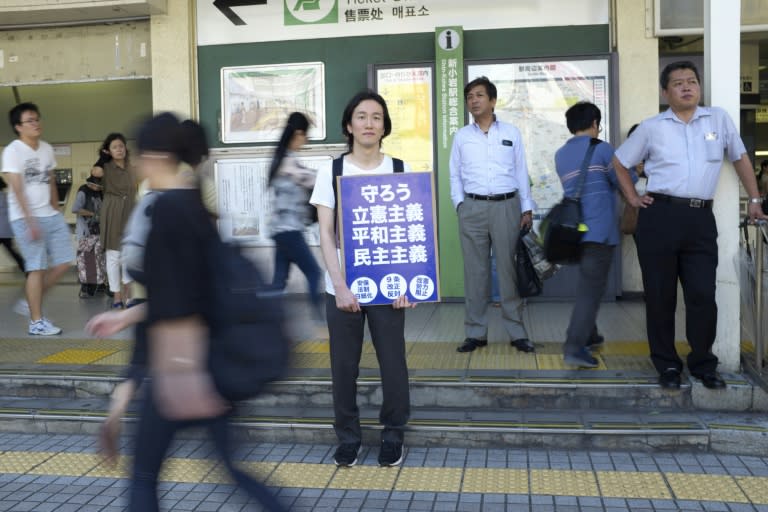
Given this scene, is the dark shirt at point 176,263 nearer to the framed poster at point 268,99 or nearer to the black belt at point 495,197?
the black belt at point 495,197

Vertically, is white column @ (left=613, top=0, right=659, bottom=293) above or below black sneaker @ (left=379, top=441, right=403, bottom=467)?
above

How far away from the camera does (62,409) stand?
535 centimetres

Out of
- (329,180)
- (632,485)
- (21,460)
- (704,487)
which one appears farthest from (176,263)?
(704,487)

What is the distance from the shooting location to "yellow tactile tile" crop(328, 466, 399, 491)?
13.8ft

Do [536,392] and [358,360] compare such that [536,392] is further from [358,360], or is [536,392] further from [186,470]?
[186,470]

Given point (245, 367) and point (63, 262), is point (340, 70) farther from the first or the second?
point (245, 367)

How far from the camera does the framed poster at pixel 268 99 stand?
8.48m

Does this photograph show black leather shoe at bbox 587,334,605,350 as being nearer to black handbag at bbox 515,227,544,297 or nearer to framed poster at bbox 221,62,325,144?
black handbag at bbox 515,227,544,297

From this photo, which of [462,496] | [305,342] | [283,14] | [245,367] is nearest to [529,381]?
[462,496]

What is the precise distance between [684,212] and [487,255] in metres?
1.57

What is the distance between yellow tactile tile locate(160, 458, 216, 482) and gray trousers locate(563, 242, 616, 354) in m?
2.48

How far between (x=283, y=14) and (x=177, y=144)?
20.0ft

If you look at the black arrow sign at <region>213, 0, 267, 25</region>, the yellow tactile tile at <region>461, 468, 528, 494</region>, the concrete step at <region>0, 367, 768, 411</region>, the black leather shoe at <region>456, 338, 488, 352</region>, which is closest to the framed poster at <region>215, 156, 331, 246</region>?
the black arrow sign at <region>213, 0, 267, 25</region>

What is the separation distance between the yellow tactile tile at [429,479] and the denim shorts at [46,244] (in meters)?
3.73
